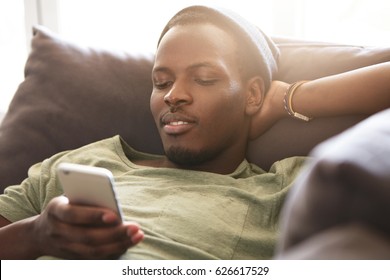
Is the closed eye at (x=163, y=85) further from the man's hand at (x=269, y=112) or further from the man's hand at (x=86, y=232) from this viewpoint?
the man's hand at (x=86, y=232)

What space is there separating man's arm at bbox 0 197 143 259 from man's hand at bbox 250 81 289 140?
56 centimetres

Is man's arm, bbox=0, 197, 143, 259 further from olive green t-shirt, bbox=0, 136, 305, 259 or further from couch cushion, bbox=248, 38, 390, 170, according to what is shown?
couch cushion, bbox=248, 38, 390, 170

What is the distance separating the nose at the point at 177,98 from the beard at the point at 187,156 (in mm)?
92

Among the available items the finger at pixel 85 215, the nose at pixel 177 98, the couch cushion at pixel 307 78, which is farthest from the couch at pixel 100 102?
the finger at pixel 85 215

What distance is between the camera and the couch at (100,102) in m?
1.25

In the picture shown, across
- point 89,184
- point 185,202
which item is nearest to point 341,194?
point 89,184

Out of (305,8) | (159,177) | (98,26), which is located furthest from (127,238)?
(98,26)

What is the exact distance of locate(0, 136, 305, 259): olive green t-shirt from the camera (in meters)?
0.97

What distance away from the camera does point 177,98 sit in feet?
3.81

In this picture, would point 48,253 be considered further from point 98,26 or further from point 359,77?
point 98,26

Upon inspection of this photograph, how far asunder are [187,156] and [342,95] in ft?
1.17

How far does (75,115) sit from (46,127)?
3.1 inches

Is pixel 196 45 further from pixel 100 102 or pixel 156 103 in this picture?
pixel 100 102

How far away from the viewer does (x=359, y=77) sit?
1124 millimetres
